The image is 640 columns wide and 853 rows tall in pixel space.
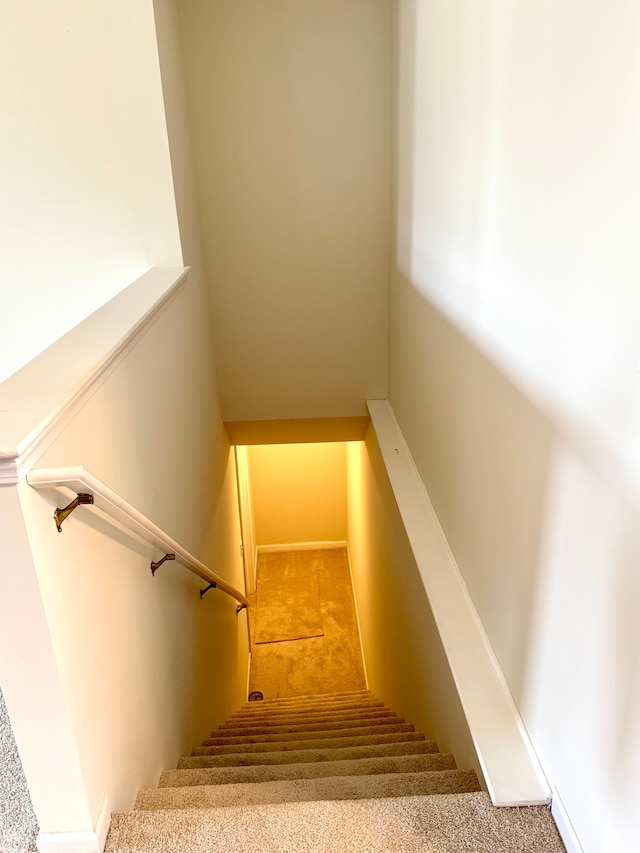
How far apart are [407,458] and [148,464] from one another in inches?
65.7

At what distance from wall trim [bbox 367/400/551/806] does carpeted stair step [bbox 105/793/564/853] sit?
0.21 feet

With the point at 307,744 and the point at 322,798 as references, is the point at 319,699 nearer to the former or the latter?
the point at 307,744

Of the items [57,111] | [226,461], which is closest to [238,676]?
[226,461]

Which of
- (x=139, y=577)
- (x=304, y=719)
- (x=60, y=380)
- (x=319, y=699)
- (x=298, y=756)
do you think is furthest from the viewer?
(x=319, y=699)

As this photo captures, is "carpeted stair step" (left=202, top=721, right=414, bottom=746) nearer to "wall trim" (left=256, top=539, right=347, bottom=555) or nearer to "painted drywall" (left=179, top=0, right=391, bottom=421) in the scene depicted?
"painted drywall" (left=179, top=0, right=391, bottom=421)

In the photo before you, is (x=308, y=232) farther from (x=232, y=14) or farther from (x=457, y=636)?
(x=457, y=636)

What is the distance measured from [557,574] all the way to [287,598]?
501 cm

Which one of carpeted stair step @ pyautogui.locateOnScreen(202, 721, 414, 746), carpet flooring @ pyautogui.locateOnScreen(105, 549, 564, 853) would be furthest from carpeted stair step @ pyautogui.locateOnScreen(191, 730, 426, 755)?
carpeted stair step @ pyautogui.locateOnScreen(202, 721, 414, 746)

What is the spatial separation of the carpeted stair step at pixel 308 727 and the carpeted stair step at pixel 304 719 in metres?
0.05

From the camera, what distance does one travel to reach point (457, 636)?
208cm

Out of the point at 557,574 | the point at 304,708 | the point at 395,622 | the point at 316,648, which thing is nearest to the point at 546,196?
the point at 557,574

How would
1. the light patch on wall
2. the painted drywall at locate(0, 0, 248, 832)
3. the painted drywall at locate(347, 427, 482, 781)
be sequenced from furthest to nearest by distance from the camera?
1. the painted drywall at locate(347, 427, 482, 781)
2. the painted drywall at locate(0, 0, 248, 832)
3. the light patch on wall

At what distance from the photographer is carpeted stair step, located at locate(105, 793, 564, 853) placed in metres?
1.40

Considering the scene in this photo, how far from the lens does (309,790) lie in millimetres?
1758
